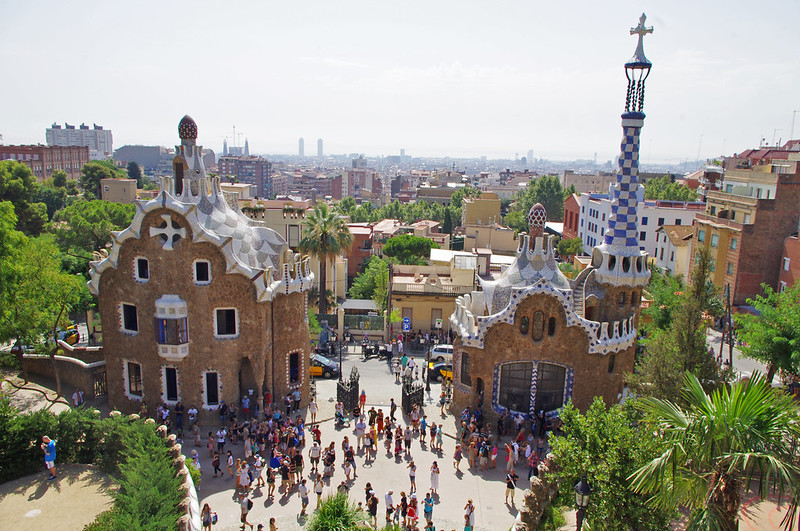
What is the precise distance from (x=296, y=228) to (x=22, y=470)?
3425cm

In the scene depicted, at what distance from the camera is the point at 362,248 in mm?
66562

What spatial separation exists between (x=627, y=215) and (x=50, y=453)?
965 inches

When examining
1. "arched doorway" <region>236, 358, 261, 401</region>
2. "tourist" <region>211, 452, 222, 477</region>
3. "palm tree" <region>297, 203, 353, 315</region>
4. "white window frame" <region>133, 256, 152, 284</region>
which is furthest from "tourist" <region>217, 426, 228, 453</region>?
"palm tree" <region>297, 203, 353, 315</region>

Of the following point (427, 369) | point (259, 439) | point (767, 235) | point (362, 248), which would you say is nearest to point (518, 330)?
point (427, 369)

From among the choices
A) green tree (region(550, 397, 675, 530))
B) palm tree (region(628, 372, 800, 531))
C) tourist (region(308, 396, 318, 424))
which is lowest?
tourist (region(308, 396, 318, 424))

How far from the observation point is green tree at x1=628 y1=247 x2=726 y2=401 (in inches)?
890

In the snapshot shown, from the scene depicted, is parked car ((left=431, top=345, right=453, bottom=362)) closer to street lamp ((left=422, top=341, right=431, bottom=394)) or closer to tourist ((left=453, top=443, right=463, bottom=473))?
street lamp ((left=422, top=341, right=431, bottom=394))

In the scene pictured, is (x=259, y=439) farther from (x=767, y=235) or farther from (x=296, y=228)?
(x=767, y=235)

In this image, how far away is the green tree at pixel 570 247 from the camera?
76.3m

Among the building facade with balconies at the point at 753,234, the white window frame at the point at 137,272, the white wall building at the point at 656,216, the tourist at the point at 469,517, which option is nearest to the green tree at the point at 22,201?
the white window frame at the point at 137,272

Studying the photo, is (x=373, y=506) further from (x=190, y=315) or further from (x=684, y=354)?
(x=684, y=354)

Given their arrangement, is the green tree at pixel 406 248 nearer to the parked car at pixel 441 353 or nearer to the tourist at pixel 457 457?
the parked car at pixel 441 353

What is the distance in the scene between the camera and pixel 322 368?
109ft

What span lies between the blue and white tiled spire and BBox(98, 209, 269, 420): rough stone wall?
15.7 meters
